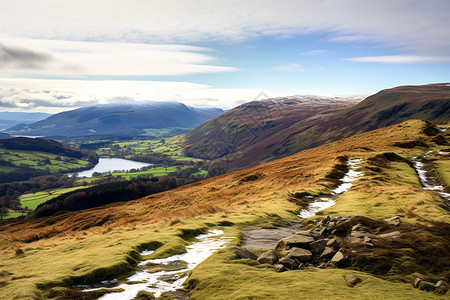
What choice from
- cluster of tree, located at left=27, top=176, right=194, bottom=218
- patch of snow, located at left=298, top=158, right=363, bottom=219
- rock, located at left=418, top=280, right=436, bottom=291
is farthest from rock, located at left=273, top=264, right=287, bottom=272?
cluster of tree, located at left=27, top=176, right=194, bottom=218

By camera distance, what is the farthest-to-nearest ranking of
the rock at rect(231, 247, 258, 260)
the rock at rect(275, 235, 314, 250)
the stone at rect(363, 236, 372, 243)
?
1. the rock at rect(231, 247, 258, 260)
2. the rock at rect(275, 235, 314, 250)
3. the stone at rect(363, 236, 372, 243)

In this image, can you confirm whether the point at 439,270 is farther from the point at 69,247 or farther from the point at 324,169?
the point at 324,169

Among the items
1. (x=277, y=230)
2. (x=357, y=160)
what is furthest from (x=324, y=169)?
(x=277, y=230)

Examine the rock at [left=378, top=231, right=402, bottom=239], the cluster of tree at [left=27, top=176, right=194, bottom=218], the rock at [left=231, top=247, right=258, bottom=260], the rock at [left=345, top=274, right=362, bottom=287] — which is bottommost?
the cluster of tree at [left=27, top=176, right=194, bottom=218]

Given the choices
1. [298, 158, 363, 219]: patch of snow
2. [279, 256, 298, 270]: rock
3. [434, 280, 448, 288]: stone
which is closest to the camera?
[434, 280, 448, 288]: stone

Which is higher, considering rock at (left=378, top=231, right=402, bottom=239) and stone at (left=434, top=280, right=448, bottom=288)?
stone at (left=434, top=280, right=448, bottom=288)

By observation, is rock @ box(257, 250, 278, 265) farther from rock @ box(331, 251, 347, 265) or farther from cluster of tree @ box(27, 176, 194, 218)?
cluster of tree @ box(27, 176, 194, 218)
